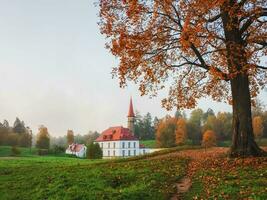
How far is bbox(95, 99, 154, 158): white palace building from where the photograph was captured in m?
121

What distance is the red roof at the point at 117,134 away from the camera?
122m

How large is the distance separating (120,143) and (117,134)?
377cm

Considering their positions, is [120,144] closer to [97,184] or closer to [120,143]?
[120,143]

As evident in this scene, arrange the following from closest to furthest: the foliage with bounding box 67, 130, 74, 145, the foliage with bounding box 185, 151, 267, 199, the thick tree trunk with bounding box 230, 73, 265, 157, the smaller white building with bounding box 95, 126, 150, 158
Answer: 1. the foliage with bounding box 185, 151, 267, 199
2. the thick tree trunk with bounding box 230, 73, 265, 157
3. the smaller white building with bounding box 95, 126, 150, 158
4. the foliage with bounding box 67, 130, 74, 145

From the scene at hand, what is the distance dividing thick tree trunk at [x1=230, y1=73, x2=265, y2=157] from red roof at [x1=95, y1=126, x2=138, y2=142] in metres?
100.0

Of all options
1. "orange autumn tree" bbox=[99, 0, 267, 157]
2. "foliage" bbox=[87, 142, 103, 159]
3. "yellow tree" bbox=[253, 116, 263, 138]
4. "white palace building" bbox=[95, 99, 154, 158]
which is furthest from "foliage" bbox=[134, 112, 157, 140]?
"orange autumn tree" bbox=[99, 0, 267, 157]

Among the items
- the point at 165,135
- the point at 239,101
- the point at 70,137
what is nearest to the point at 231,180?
the point at 239,101

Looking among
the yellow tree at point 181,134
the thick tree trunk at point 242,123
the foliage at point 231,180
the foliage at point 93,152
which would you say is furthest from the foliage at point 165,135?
the foliage at point 231,180

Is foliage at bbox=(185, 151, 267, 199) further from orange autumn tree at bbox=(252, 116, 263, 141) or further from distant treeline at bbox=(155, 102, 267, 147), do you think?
distant treeline at bbox=(155, 102, 267, 147)

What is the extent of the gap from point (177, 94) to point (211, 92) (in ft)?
9.39

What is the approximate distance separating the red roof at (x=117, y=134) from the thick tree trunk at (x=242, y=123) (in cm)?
9999

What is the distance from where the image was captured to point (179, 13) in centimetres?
2095

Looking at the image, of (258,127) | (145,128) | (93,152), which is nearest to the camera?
(93,152)

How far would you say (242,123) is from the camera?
21312 mm
